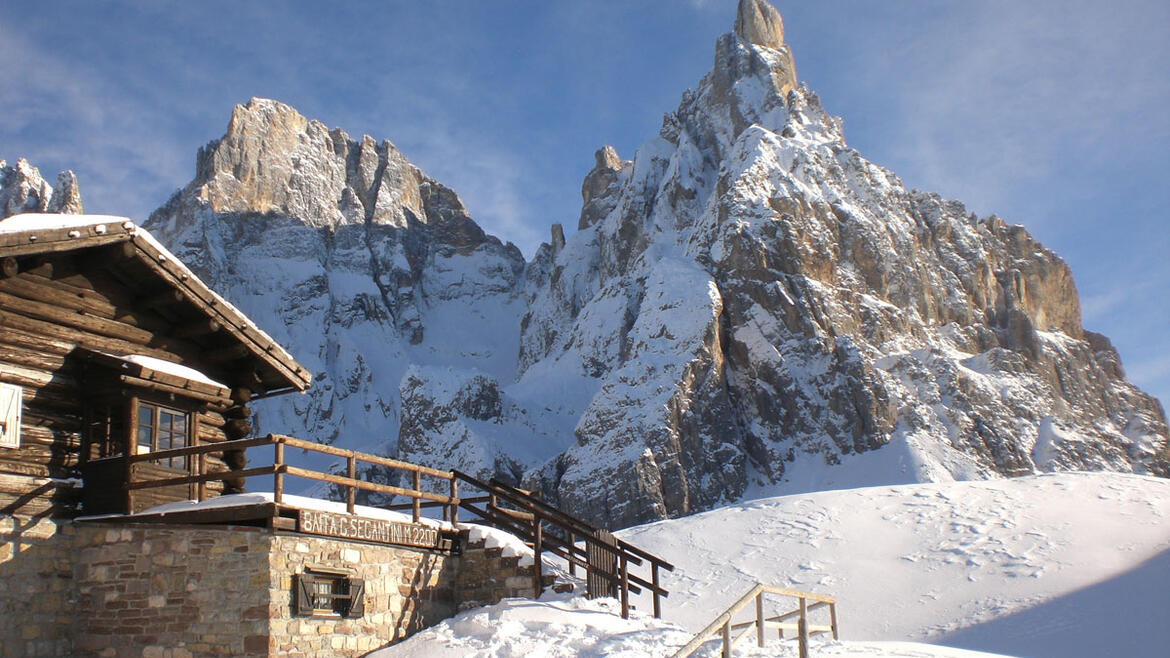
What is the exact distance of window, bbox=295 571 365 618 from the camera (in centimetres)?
1266

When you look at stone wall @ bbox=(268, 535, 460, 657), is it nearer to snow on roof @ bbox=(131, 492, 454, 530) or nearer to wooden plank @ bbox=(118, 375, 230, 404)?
snow on roof @ bbox=(131, 492, 454, 530)

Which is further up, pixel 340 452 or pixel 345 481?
pixel 340 452

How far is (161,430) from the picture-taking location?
1432 cm

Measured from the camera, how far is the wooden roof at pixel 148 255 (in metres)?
12.8

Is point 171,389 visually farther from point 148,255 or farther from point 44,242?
point 44,242

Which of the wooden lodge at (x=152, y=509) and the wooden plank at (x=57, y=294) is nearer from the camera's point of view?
the wooden lodge at (x=152, y=509)

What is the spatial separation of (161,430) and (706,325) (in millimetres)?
64843

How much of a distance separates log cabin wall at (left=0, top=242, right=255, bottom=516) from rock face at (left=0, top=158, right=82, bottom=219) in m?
103

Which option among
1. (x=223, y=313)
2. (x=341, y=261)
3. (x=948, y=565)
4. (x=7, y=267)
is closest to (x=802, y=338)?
(x=948, y=565)

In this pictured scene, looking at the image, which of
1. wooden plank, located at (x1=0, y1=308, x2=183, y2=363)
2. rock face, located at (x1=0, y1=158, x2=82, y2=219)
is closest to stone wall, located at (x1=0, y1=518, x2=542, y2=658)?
wooden plank, located at (x1=0, y1=308, x2=183, y2=363)

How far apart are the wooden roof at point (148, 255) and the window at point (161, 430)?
140cm

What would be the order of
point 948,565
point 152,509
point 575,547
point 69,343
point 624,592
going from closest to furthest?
1. point 152,509
2. point 69,343
3. point 624,592
4. point 575,547
5. point 948,565

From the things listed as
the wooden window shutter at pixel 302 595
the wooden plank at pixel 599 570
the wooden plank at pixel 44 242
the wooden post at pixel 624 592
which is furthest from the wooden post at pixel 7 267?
the wooden post at pixel 624 592

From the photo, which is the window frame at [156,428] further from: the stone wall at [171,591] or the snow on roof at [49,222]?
the snow on roof at [49,222]
